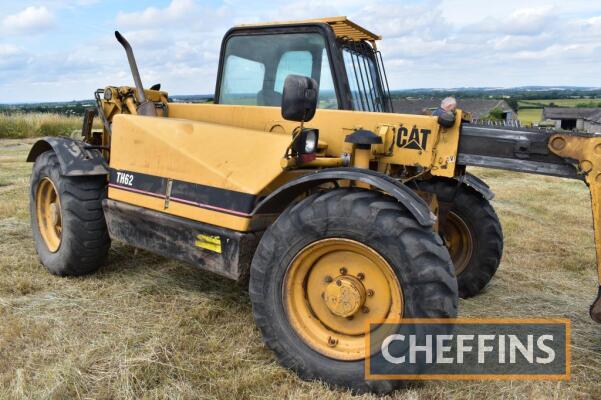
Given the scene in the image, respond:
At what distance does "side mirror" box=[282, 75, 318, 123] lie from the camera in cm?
298

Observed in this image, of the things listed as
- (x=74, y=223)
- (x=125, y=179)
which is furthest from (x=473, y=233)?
(x=74, y=223)

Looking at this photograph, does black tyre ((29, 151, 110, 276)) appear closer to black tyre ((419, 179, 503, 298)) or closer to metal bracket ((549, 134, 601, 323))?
black tyre ((419, 179, 503, 298))

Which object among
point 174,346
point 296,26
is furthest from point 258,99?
point 174,346

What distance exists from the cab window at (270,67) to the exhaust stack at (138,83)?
0.65m

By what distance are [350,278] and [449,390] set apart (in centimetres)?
84

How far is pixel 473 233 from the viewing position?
4.64m

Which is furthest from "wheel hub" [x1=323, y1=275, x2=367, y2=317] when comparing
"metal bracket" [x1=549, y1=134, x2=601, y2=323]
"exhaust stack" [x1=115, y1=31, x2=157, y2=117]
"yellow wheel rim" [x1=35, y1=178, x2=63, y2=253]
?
"yellow wheel rim" [x1=35, y1=178, x2=63, y2=253]

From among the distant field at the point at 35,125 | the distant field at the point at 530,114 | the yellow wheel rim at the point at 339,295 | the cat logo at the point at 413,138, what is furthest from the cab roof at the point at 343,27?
the distant field at the point at 530,114

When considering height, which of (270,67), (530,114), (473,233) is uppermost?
(530,114)

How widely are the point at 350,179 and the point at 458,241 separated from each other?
7.11 ft

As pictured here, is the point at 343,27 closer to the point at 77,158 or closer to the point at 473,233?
the point at 473,233

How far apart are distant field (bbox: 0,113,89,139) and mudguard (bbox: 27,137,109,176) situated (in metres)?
17.8

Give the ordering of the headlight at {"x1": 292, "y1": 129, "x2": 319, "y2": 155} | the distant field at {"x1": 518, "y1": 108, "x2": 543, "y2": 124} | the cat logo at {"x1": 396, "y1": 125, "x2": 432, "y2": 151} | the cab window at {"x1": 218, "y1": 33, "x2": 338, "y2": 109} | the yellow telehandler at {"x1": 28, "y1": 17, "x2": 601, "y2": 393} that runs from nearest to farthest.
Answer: the yellow telehandler at {"x1": 28, "y1": 17, "x2": 601, "y2": 393} < the headlight at {"x1": 292, "y1": 129, "x2": 319, "y2": 155} < the cat logo at {"x1": 396, "y1": 125, "x2": 432, "y2": 151} < the cab window at {"x1": 218, "y1": 33, "x2": 338, "y2": 109} < the distant field at {"x1": 518, "y1": 108, "x2": 543, "y2": 124}

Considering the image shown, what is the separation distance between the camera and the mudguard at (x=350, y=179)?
9.37 ft
